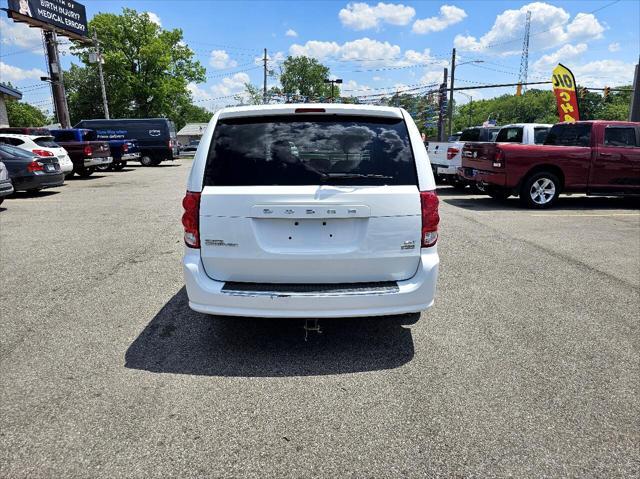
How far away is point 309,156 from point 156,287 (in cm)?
274

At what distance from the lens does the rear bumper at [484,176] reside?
10.2 meters

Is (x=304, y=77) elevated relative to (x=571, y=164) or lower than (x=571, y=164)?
elevated

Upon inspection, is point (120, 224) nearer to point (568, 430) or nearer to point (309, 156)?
point (309, 156)

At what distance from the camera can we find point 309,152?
331cm

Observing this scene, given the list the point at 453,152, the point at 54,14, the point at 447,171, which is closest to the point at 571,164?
the point at 453,152

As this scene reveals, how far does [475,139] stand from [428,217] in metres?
12.1

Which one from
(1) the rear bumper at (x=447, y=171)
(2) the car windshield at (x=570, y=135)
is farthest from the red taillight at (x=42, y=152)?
(2) the car windshield at (x=570, y=135)

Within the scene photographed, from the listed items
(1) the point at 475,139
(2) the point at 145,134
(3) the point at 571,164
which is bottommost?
(3) the point at 571,164

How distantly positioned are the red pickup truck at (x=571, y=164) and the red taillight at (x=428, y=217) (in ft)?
25.0

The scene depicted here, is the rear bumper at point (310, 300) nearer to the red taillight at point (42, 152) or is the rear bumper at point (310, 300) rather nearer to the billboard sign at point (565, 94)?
the red taillight at point (42, 152)

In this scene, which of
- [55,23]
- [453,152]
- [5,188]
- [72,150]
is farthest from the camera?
[55,23]

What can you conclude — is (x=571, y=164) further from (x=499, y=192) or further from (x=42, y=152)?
(x=42, y=152)

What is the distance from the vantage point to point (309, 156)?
329cm

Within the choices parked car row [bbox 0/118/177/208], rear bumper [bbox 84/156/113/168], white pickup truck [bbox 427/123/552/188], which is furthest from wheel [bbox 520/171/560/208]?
rear bumper [bbox 84/156/113/168]
